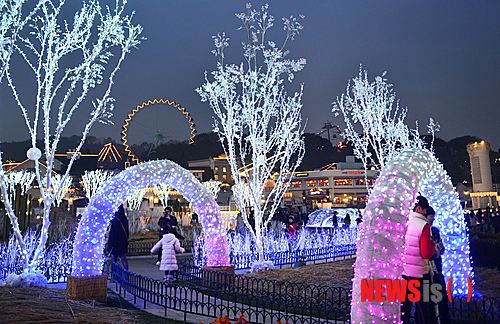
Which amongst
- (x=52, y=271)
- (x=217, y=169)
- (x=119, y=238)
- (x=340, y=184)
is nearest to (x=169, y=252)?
(x=119, y=238)

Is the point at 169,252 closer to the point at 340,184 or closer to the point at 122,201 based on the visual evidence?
the point at 122,201

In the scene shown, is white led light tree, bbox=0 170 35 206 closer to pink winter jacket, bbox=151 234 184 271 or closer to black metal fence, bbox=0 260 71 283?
black metal fence, bbox=0 260 71 283

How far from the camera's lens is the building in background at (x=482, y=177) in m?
44.3

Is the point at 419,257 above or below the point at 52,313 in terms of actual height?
above

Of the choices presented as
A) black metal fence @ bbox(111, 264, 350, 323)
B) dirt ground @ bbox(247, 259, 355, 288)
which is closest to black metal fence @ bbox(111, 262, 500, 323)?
black metal fence @ bbox(111, 264, 350, 323)

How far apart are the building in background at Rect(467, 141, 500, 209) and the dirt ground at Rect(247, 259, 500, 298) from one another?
3679cm

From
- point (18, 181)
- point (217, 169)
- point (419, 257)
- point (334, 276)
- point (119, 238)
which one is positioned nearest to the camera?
point (419, 257)

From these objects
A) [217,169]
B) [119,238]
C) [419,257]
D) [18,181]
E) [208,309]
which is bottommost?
[208,309]

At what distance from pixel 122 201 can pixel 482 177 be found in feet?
142

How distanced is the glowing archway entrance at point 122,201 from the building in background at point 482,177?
40.3 metres

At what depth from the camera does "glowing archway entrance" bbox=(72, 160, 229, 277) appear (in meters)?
9.39

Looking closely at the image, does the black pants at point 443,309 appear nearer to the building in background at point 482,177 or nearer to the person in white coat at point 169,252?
the person in white coat at point 169,252

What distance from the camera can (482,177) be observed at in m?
44.8

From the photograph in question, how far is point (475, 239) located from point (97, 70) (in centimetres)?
1118
